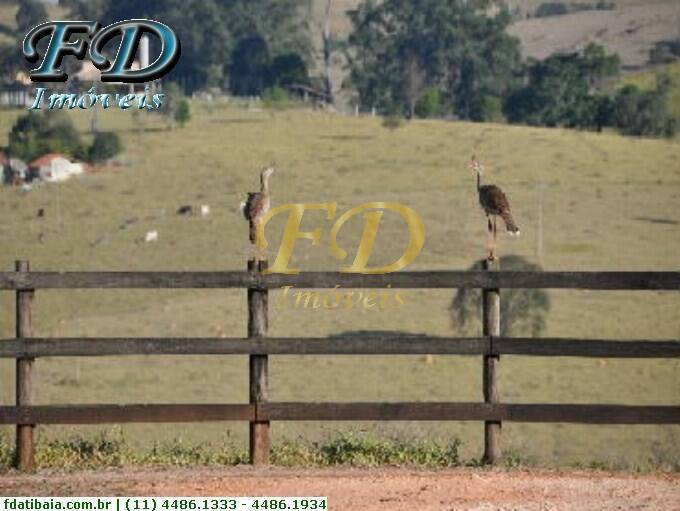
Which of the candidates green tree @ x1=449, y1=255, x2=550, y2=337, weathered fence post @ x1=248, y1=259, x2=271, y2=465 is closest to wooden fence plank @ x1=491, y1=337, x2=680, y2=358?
weathered fence post @ x1=248, y1=259, x2=271, y2=465

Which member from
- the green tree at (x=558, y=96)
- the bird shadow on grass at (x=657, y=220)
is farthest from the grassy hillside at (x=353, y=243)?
the green tree at (x=558, y=96)

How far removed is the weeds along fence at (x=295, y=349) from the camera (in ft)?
36.9

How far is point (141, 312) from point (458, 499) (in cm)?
4622

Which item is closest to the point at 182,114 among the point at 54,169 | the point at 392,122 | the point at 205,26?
the point at 392,122

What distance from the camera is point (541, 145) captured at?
90125 millimetres

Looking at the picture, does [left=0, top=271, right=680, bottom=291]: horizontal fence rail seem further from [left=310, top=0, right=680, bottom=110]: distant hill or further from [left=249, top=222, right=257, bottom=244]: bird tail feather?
[left=310, top=0, right=680, bottom=110]: distant hill

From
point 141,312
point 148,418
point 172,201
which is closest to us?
point 148,418

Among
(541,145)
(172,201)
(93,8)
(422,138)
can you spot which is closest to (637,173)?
(541,145)

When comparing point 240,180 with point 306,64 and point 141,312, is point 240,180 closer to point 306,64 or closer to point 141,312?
point 141,312

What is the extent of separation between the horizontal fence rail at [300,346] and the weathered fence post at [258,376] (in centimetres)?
9

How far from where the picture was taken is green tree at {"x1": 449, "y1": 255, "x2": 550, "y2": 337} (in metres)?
52.5

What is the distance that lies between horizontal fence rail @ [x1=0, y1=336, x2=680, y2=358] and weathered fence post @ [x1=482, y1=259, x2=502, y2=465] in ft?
0.41

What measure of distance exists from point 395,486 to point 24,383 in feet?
8.88

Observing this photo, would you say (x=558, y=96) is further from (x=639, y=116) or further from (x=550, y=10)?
(x=550, y=10)
